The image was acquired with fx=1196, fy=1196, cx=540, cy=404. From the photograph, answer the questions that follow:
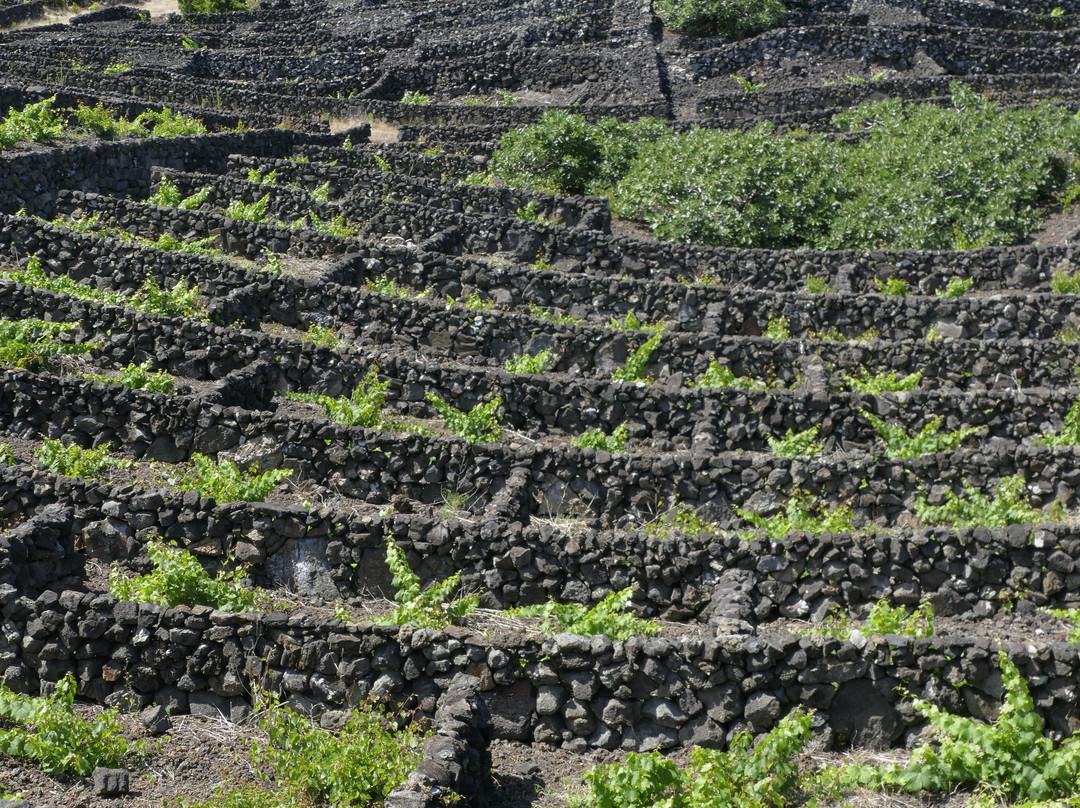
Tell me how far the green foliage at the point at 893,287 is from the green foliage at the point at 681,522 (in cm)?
867

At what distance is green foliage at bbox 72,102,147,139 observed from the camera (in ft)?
91.6

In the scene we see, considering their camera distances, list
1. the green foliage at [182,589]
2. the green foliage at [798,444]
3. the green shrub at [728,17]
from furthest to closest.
→ the green shrub at [728,17] < the green foliage at [798,444] < the green foliage at [182,589]

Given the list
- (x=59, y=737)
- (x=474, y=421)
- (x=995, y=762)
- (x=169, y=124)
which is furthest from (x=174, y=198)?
(x=995, y=762)

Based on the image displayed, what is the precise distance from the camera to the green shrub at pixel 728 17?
40.4 meters

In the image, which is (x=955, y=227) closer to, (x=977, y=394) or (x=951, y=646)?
(x=977, y=394)

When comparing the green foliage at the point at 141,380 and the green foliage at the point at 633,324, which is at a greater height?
the green foliage at the point at 141,380

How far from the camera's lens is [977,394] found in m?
15.5

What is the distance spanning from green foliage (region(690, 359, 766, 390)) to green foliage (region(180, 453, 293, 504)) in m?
6.31

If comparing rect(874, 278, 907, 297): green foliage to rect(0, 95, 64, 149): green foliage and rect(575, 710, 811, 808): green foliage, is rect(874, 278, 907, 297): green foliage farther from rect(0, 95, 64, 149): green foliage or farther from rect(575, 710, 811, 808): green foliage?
rect(0, 95, 64, 149): green foliage

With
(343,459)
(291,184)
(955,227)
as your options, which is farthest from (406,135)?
(343,459)

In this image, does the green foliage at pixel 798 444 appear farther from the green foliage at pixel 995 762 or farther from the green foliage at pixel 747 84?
the green foliage at pixel 747 84

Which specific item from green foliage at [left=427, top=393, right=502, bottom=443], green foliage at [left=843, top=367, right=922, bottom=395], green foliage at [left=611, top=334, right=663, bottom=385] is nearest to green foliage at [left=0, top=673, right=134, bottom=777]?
green foliage at [left=427, top=393, right=502, bottom=443]

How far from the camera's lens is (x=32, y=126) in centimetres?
2586

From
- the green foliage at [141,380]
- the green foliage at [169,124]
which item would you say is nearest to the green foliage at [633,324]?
the green foliage at [141,380]
